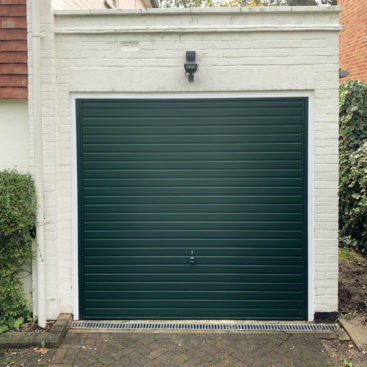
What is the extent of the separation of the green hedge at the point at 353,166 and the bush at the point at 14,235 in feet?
16.2

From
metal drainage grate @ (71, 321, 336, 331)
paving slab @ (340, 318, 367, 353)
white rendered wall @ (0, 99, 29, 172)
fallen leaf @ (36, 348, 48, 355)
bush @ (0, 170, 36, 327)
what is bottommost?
fallen leaf @ (36, 348, 48, 355)

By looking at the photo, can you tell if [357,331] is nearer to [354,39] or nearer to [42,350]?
[42,350]

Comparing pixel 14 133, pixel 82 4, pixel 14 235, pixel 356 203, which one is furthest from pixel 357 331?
pixel 82 4

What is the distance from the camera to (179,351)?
169 inches

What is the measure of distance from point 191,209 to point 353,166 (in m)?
3.90

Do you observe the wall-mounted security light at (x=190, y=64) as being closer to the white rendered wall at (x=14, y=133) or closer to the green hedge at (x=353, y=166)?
the white rendered wall at (x=14, y=133)

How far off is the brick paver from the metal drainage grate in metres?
0.13

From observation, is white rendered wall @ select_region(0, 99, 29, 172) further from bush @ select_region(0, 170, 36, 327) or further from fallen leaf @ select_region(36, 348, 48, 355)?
fallen leaf @ select_region(36, 348, 48, 355)

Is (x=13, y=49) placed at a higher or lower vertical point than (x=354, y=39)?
lower

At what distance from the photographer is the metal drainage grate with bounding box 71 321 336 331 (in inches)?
189

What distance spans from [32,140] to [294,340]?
3551 millimetres

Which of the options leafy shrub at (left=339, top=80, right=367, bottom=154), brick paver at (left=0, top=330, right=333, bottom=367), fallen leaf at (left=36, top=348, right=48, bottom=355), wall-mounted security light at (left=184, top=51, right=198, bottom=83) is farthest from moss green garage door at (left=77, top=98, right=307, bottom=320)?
leafy shrub at (left=339, top=80, right=367, bottom=154)

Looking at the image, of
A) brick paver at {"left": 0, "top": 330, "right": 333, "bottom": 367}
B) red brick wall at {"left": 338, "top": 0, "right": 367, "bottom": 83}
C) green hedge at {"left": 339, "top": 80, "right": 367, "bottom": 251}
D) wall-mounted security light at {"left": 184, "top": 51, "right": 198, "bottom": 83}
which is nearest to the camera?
brick paver at {"left": 0, "top": 330, "right": 333, "bottom": 367}

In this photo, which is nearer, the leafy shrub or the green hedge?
the green hedge
